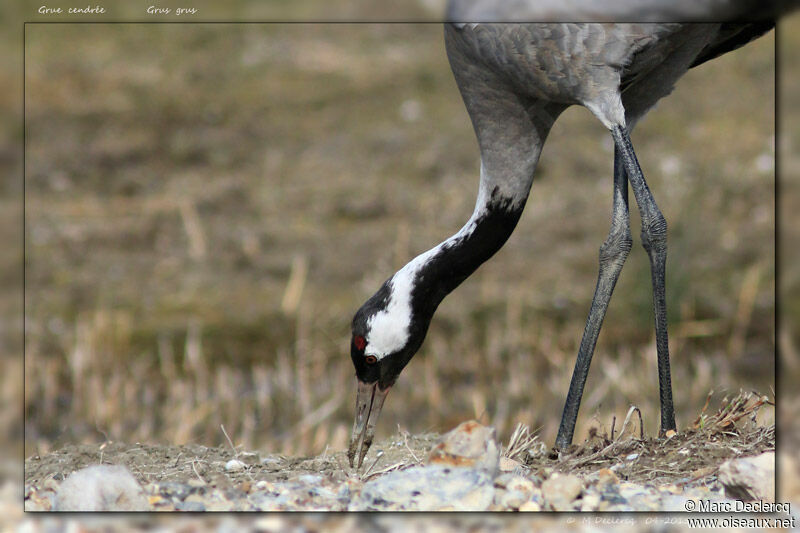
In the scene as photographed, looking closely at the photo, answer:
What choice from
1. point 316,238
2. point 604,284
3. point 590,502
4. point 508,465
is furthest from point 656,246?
point 316,238

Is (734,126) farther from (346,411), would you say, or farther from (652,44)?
(652,44)

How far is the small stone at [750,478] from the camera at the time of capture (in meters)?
2.96

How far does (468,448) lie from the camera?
3273 mm

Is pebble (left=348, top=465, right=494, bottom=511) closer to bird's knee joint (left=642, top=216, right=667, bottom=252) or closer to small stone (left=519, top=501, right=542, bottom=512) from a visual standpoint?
small stone (left=519, top=501, right=542, bottom=512)

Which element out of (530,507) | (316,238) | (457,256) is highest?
(316,238)

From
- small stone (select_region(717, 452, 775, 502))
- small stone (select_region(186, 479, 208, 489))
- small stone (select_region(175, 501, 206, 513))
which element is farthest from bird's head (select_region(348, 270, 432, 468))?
small stone (select_region(717, 452, 775, 502))

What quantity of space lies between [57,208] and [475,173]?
4.34 meters

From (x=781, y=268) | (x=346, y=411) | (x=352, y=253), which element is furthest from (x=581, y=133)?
(x=781, y=268)

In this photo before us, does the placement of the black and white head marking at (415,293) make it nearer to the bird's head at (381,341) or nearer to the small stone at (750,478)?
the bird's head at (381,341)

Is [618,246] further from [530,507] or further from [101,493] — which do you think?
[101,493]

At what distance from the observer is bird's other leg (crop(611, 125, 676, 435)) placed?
4172 millimetres

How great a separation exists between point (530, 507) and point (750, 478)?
693 mm

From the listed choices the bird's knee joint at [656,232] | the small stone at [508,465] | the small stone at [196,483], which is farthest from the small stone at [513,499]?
the bird's knee joint at [656,232]

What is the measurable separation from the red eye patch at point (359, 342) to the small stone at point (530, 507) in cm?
140
